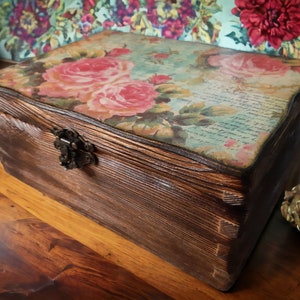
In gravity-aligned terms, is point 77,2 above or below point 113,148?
above

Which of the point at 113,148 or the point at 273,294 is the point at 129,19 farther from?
the point at 273,294

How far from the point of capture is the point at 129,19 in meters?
0.96

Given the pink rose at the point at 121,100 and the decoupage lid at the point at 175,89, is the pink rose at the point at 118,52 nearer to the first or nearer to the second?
the decoupage lid at the point at 175,89

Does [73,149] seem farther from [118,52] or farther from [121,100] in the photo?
[118,52]

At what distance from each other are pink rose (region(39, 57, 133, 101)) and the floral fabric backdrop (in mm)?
219

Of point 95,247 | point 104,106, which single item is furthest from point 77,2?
point 95,247

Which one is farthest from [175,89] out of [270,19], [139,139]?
[270,19]

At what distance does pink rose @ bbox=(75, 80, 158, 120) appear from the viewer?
1.87 feet

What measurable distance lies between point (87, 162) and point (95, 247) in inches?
7.2

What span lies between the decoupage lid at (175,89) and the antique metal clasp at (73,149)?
5 centimetres

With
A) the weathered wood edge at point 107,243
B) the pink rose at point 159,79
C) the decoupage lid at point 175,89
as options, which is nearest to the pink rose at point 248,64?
the decoupage lid at point 175,89

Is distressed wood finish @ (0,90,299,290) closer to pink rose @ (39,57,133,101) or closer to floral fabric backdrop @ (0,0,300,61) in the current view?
pink rose @ (39,57,133,101)

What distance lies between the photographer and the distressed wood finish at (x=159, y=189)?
0.48 meters

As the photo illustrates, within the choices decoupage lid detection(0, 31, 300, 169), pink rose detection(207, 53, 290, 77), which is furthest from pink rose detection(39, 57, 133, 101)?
pink rose detection(207, 53, 290, 77)
